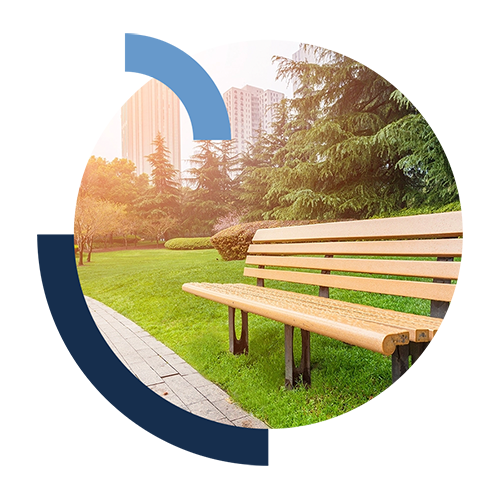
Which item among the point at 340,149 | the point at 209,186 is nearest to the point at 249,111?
the point at 209,186

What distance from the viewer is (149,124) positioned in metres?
3.22

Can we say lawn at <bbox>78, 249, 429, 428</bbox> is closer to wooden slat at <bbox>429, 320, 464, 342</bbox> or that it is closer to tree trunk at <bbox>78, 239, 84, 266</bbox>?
tree trunk at <bbox>78, 239, 84, 266</bbox>

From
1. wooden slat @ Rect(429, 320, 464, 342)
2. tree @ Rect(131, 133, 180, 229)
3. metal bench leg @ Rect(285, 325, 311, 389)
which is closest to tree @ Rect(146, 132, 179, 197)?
tree @ Rect(131, 133, 180, 229)

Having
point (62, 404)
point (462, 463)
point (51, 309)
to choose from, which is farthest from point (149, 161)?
point (462, 463)

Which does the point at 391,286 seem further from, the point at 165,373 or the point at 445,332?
the point at 165,373

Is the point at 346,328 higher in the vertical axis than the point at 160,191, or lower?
lower

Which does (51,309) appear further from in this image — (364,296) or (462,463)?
(364,296)

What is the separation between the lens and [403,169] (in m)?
2.99

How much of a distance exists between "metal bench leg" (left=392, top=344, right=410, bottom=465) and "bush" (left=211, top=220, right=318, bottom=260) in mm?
2152

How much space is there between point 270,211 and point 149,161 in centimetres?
122

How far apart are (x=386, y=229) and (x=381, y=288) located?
264mm

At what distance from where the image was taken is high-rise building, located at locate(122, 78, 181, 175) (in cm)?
283

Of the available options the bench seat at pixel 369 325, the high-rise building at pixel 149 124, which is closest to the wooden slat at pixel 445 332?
the bench seat at pixel 369 325

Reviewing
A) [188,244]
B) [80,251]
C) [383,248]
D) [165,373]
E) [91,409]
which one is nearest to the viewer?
[91,409]
